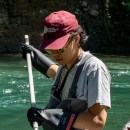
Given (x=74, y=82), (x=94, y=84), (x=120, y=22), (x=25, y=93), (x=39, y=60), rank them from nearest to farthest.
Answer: (x=94, y=84), (x=74, y=82), (x=39, y=60), (x=25, y=93), (x=120, y=22)

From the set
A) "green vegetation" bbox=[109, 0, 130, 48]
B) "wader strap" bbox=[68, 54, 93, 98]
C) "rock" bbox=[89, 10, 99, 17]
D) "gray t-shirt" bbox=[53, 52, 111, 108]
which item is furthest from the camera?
"rock" bbox=[89, 10, 99, 17]

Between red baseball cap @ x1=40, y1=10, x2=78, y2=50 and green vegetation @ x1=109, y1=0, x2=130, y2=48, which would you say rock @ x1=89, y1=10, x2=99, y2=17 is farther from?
red baseball cap @ x1=40, y1=10, x2=78, y2=50

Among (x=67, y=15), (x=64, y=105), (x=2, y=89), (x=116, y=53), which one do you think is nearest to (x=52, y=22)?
(x=67, y=15)

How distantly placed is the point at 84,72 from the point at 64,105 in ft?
0.78

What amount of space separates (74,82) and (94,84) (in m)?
0.17

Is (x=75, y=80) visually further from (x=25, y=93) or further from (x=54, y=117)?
(x=25, y=93)

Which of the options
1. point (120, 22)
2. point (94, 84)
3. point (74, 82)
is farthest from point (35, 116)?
point (120, 22)

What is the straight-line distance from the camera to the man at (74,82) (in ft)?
7.18

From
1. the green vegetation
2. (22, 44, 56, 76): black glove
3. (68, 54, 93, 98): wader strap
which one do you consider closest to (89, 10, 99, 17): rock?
the green vegetation

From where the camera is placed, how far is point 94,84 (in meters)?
2.17

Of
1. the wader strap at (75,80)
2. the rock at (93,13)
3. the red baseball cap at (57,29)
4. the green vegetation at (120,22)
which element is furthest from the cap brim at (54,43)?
the rock at (93,13)

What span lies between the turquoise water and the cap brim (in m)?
3.55

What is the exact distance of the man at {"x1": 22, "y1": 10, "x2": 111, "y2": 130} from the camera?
219cm

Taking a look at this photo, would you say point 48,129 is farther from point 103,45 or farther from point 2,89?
point 103,45
